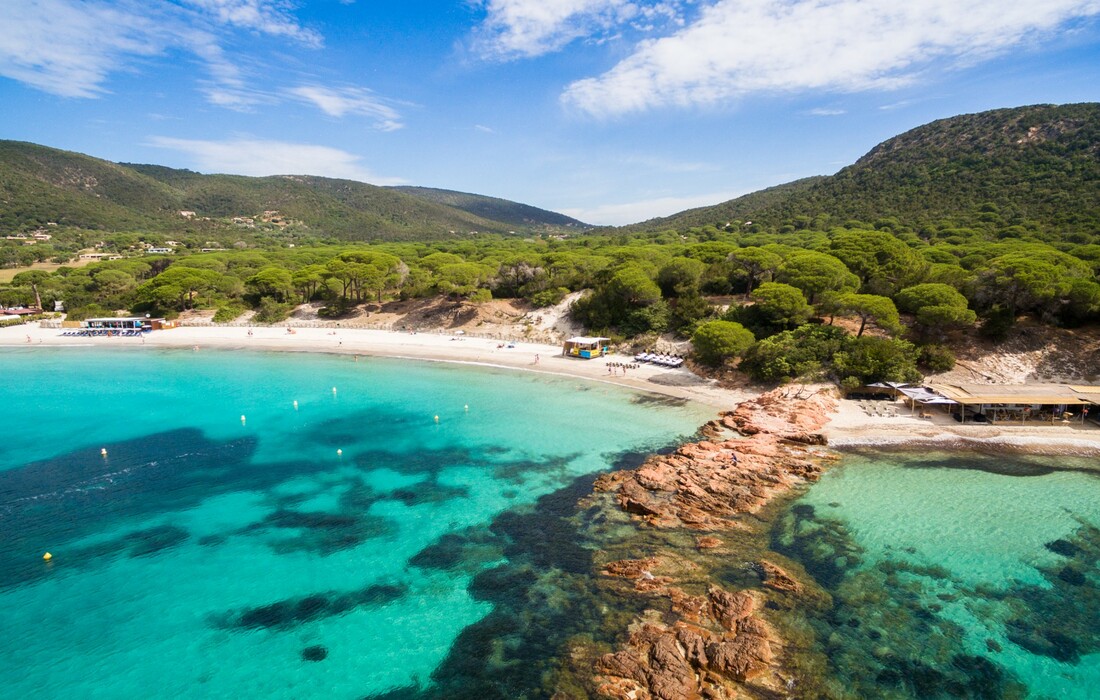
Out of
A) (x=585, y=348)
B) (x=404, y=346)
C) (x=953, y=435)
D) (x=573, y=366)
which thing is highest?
(x=585, y=348)

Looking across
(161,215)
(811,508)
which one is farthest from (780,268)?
(161,215)

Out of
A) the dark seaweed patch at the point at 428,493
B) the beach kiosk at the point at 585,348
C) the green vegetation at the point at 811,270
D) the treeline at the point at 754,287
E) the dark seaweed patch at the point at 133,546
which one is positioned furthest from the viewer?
the beach kiosk at the point at 585,348

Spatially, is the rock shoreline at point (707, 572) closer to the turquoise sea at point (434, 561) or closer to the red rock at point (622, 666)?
the red rock at point (622, 666)

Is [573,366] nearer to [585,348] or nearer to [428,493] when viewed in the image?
[585,348]

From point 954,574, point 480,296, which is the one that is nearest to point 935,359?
point 954,574

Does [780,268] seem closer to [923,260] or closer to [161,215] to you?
[923,260]

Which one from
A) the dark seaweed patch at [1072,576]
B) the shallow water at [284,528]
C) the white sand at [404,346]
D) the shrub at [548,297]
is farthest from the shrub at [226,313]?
the dark seaweed patch at [1072,576]
